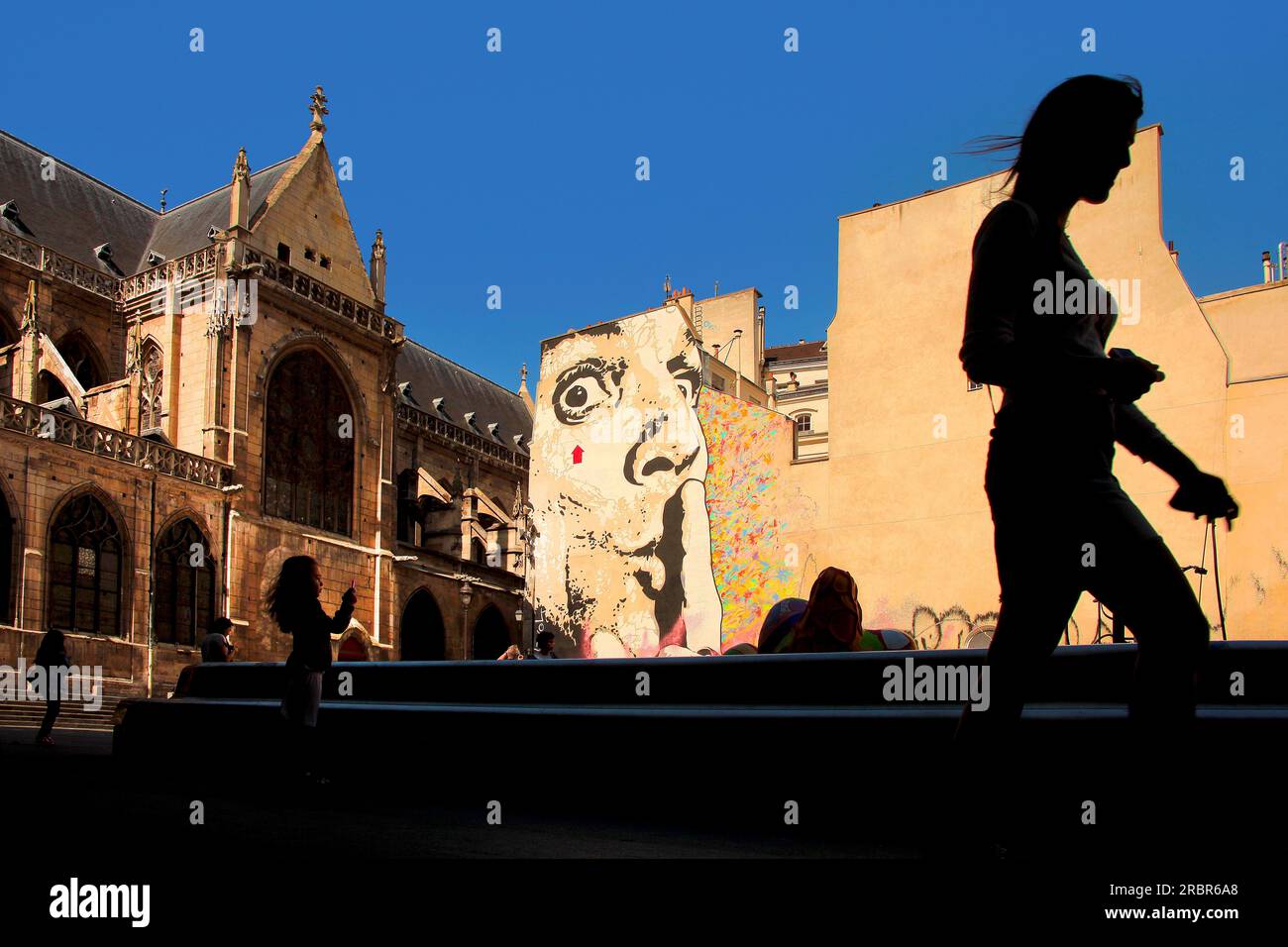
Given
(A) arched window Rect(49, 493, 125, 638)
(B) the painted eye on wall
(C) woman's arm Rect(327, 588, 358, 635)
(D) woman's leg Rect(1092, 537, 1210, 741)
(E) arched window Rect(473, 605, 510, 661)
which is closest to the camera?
(D) woman's leg Rect(1092, 537, 1210, 741)

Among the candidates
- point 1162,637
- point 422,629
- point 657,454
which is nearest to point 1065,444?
point 1162,637

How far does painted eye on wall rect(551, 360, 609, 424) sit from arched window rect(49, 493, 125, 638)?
1231 centimetres

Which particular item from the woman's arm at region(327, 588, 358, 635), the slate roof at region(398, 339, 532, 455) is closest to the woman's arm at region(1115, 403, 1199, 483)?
the woman's arm at region(327, 588, 358, 635)

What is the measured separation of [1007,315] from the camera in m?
Result: 2.72

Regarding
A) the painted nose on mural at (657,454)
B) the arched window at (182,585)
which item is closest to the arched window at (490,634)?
the arched window at (182,585)

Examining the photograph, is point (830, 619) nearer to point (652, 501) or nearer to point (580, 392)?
point (652, 501)

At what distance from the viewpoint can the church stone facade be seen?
25.4 metres

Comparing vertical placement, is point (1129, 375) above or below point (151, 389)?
below

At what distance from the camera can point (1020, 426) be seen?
2.67 m

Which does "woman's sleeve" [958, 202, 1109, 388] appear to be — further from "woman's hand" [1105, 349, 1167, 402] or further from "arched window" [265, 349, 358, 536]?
Answer: "arched window" [265, 349, 358, 536]

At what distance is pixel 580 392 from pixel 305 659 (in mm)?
26494

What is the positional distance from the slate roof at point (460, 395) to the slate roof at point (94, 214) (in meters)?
11.7
